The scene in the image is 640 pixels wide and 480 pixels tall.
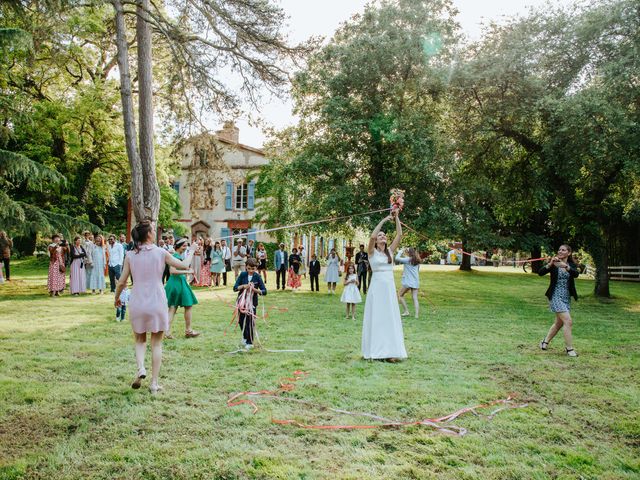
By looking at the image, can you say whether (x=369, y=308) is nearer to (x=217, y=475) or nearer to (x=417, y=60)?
(x=217, y=475)

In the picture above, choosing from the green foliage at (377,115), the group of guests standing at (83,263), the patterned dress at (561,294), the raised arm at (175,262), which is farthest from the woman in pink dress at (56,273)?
the patterned dress at (561,294)

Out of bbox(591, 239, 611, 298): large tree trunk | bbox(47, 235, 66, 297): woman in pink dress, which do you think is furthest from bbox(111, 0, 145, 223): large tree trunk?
bbox(591, 239, 611, 298): large tree trunk

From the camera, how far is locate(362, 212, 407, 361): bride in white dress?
820 centimetres

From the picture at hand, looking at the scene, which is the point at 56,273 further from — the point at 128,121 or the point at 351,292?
the point at 351,292

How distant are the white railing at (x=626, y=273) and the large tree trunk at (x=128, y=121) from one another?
32.7 metres

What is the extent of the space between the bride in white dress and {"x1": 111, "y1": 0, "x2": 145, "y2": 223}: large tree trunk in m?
7.88

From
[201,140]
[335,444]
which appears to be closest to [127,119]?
[201,140]

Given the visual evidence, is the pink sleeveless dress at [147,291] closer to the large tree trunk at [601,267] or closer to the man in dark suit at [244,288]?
the man in dark suit at [244,288]

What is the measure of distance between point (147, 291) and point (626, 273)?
3676 cm

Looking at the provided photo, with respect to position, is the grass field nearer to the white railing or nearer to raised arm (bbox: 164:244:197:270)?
raised arm (bbox: 164:244:197:270)

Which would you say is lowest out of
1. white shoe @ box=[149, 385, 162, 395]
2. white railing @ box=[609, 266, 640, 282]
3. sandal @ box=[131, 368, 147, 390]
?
white shoe @ box=[149, 385, 162, 395]

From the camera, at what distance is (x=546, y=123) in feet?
63.8

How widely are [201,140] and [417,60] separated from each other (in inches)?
360

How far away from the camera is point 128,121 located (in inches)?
565
